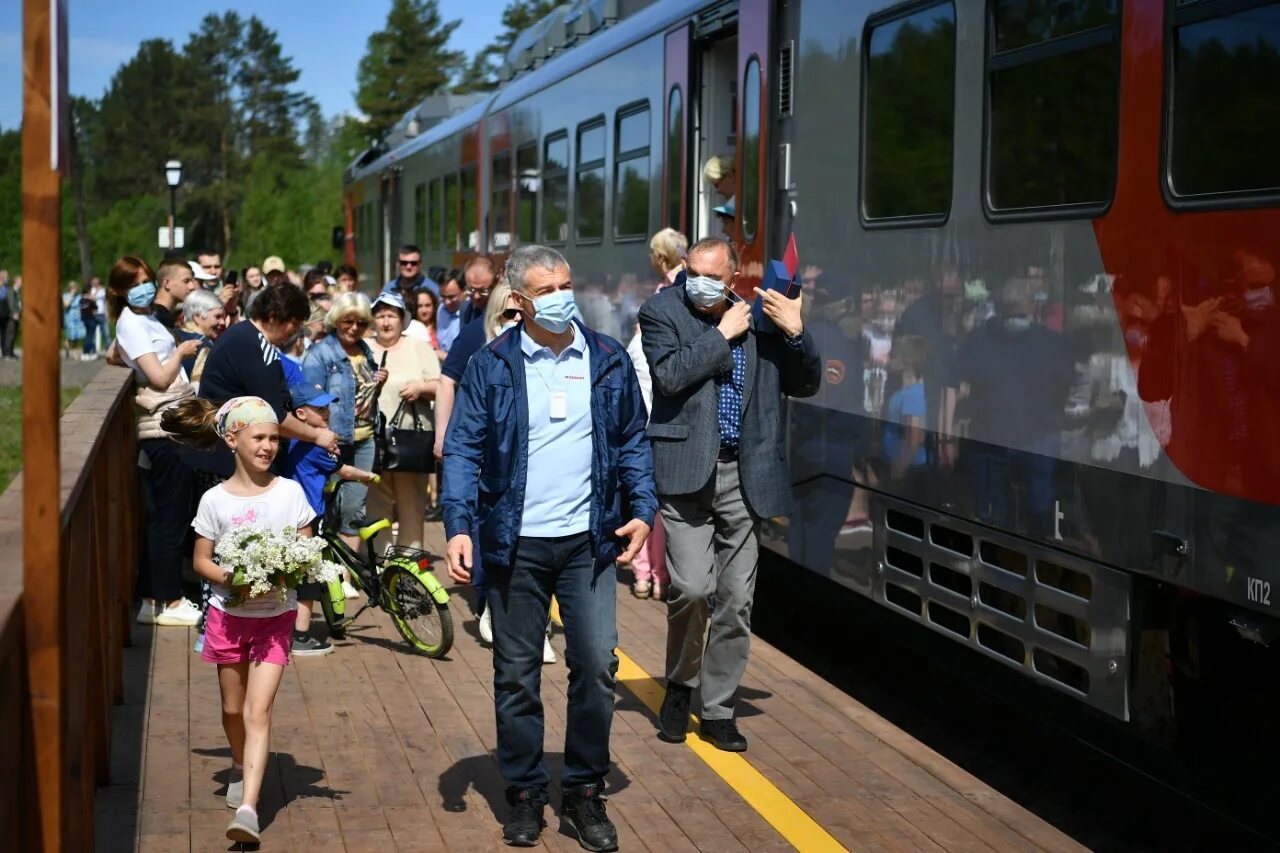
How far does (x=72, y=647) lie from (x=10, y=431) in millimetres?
18028

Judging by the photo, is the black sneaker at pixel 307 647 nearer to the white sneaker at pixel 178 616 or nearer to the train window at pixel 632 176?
the white sneaker at pixel 178 616

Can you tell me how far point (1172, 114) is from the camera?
5.60 meters

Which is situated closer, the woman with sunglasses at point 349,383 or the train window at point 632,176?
the woman with sunglasses at point 349,383

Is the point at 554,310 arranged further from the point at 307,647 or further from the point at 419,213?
the point at 419,213

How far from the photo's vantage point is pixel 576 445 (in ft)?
18.7

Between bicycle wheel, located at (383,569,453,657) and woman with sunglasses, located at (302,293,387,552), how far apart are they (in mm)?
800

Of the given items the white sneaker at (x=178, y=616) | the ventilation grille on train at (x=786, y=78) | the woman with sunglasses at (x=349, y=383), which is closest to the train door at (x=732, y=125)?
the ventilation grille on train at (x=786, y=78)

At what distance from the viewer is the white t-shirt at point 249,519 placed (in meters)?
5.78

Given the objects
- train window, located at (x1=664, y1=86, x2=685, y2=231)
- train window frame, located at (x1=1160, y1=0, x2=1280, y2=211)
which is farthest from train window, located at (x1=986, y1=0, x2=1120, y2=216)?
train window, located at (x1=664, y1=86, x2=685, y2=231)

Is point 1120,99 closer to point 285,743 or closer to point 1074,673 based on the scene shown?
point 1074,673

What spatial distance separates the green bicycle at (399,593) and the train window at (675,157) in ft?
10.1

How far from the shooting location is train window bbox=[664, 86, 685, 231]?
11.1 m

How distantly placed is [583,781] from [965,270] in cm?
255

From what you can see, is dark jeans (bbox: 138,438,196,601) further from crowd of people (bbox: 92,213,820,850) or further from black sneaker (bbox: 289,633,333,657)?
black sneaker (bbox: 289,633,333,657)
